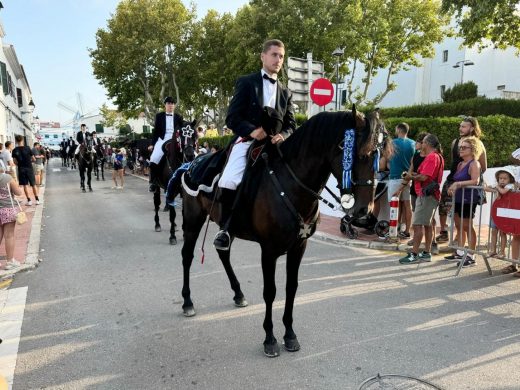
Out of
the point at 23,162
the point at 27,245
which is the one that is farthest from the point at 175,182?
the point at 23,162

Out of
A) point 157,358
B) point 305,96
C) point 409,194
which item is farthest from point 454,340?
point 305,96

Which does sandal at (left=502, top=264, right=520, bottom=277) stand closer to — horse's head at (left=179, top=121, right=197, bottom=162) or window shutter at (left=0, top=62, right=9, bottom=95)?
horse's head at (left=179, top=121, right=197, bottom=162)

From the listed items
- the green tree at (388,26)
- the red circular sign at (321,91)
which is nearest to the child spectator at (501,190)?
the red circular sign at (321,91)

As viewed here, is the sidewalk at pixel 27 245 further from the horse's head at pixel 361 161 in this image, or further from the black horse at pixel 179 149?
the horse's head at pixel 361 161

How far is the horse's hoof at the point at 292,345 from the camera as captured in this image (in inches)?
139

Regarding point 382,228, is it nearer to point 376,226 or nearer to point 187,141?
point 376,226

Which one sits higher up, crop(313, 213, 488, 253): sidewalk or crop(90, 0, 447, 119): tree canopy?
crop(90, 0, 447, 119): tree canopy

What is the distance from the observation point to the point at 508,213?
211 inches

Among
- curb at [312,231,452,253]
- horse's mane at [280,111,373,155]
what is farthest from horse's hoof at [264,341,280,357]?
curb at [312,231,452,253]

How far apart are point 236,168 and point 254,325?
5.71 ft

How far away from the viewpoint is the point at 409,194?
7859 millimetres

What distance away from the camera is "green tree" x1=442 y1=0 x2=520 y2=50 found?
11.7 meters

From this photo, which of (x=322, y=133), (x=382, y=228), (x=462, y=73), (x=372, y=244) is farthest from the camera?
(x=462, y=73)

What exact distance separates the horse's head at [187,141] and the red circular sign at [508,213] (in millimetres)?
5273
